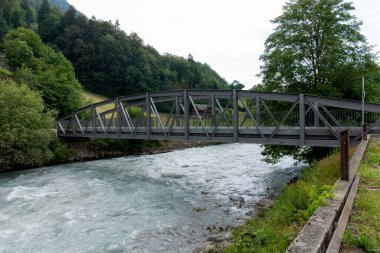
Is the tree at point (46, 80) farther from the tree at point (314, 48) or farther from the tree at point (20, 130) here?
the tree at point (314, 48)

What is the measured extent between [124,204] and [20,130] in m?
15.0

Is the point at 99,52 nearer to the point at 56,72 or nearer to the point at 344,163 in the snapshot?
the point at 56,72

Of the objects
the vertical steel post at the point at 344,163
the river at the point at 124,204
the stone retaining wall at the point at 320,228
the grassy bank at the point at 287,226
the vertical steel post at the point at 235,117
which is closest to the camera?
the stone retaining wall at the point at 320,228

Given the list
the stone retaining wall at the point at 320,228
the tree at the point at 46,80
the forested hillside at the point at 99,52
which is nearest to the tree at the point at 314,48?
the stone retaining wall at the point at 320,228

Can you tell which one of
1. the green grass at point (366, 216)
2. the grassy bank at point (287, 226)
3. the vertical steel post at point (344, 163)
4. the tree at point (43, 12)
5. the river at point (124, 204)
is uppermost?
the tree at point (43, 12)

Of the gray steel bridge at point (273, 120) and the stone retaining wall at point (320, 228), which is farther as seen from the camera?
the gray steel bridge at point (273, 120)

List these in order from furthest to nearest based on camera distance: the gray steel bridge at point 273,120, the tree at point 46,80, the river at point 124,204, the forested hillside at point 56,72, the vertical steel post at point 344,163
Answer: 1. the tree at point 46,80
2. the forested hillside at point 56,72
3. the gray steel bridge at point 273,120
4. the river at point 124,204
5. the vertical steel post at point 344,163

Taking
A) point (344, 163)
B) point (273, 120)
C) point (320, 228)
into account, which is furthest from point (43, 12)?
point (320, 228)

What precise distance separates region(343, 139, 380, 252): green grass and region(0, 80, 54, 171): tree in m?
24.5

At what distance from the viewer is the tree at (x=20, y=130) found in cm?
2362

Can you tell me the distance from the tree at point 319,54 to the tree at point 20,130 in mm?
20046

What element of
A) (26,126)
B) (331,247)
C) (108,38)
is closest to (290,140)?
(331,247)

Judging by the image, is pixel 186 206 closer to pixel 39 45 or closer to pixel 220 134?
pixel 220 134

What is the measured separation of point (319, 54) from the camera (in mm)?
18828
